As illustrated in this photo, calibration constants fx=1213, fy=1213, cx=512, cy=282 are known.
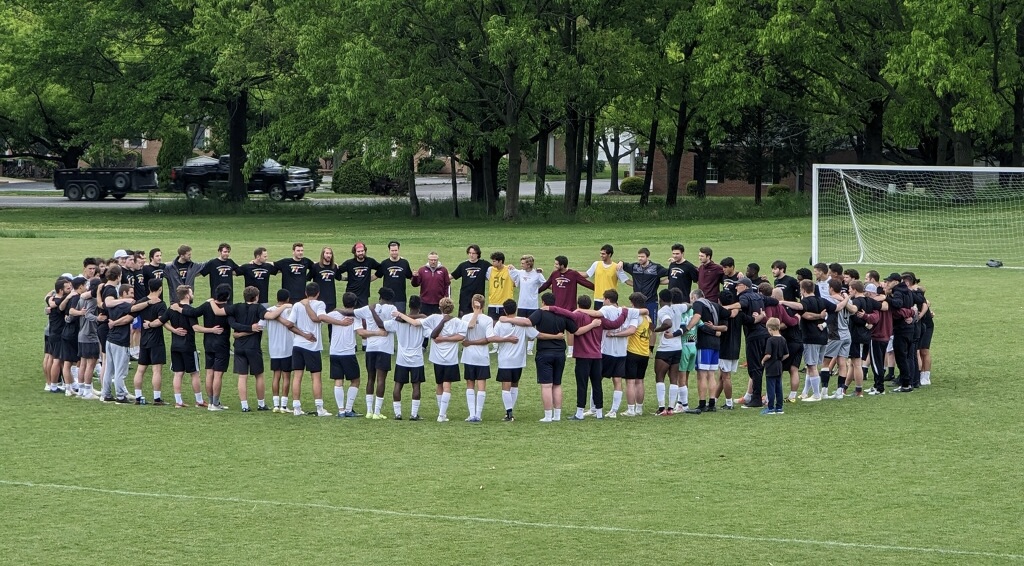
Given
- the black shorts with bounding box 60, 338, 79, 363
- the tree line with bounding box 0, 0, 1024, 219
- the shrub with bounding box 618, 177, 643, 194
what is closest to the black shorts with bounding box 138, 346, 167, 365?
the black shorts with bounding box 60, 338, 79, 363

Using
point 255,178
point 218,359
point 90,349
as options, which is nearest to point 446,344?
point 218,359

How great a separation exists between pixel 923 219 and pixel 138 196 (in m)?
43.7

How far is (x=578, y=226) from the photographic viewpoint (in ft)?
133

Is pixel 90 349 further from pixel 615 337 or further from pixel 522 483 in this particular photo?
pixel 522 483

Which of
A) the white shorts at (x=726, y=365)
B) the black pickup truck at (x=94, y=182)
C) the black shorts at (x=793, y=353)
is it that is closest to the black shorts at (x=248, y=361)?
the white shorts at (x=726, y=365)

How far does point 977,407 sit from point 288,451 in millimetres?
8742

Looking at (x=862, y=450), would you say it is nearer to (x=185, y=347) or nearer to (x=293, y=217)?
(x=185, y=347)

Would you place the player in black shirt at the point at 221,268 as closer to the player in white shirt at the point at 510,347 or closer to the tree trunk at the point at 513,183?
the player in white shirt at the point at 510,347

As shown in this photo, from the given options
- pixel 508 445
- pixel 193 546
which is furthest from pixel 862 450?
pixel 193 546

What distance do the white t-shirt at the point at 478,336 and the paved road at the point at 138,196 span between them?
1517 inches

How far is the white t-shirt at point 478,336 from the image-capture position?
15.2m

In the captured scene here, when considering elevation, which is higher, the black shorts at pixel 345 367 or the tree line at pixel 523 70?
the tree line at pixel 523 70

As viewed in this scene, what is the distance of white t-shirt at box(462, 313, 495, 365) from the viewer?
49.9 feet

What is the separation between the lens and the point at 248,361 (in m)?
15.8
